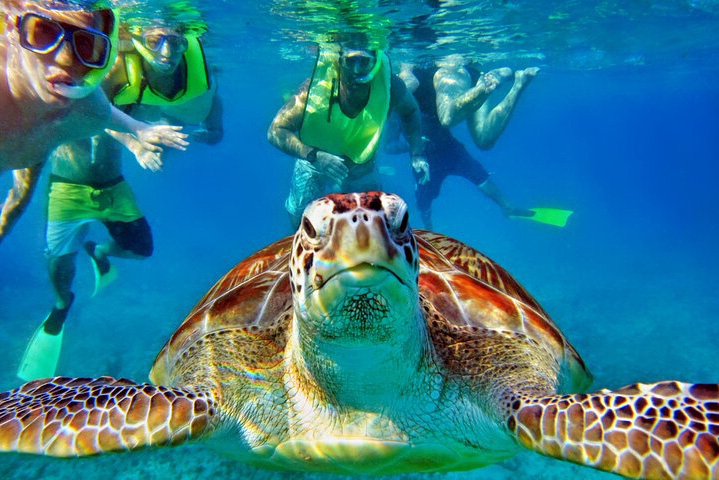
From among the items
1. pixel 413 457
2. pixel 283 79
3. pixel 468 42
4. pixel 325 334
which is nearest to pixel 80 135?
pixel 325 334

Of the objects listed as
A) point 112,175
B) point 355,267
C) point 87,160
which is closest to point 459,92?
point 112,175

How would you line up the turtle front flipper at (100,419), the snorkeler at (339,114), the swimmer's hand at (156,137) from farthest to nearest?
the snorkeler at (339,114) → the swimmer's hand at (156,137) → the turtle front flipper at (100,419)

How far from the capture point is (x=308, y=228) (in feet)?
4.72

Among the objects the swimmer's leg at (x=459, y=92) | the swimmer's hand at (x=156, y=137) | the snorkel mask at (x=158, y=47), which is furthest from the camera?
the swimmer's leg at (x=459, y=92)

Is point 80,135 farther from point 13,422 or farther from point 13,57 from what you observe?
point 13,422

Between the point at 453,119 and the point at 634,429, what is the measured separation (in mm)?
9266

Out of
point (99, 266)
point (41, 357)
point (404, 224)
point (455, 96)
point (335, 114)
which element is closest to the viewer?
point (404, 224)

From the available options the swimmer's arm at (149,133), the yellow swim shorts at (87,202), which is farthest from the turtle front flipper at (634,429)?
→ the yellow swim shorts at (87,202)

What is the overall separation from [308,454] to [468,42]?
16.6 meters

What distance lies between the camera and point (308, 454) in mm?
2303

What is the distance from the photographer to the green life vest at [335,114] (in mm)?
6668

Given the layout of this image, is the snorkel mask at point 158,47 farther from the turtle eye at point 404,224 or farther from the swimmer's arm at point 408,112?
the turtle eye at point 404,224

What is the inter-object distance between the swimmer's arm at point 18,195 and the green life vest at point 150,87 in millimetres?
1374

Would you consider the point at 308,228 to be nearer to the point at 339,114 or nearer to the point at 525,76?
the point at 339,114
